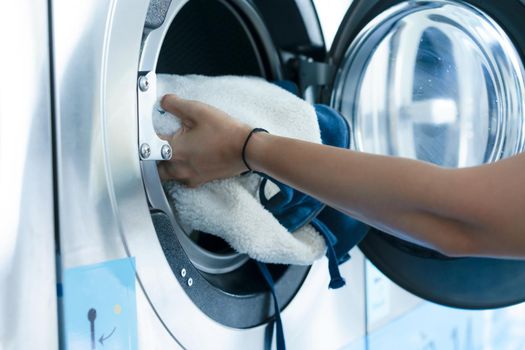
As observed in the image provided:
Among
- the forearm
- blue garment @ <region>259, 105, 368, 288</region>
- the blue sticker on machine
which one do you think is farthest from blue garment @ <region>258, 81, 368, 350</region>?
the blue sticker on machine

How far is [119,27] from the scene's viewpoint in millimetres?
560

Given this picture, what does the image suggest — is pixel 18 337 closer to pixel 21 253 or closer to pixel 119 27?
pixel 21 253

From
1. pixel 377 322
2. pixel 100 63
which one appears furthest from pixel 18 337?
pixel 377 322

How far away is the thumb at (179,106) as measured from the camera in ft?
2.13

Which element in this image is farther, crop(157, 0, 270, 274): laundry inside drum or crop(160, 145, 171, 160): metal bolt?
crop(157, 0, 270, 274): laundry inside drum

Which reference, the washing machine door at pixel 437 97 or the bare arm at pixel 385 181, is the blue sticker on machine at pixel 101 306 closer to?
the bare arm at pixel 385 181

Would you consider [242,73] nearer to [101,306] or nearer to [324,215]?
[324,215]

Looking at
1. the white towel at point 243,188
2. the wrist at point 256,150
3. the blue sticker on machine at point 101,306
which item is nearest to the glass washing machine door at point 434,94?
the white towel at point 243,188

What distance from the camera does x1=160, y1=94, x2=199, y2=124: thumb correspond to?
0.65 m

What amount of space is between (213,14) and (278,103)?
0.18 meters

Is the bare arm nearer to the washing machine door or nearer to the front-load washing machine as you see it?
the front-load washing machine

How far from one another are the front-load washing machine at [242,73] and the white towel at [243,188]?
0.04 metres

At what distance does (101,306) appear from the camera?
21.7 inches

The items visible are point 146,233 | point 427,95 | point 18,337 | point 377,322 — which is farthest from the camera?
point 377,322
